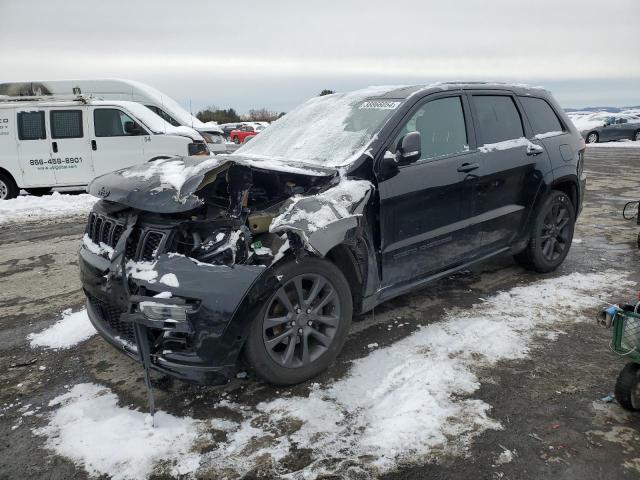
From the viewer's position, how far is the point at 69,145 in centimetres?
1020

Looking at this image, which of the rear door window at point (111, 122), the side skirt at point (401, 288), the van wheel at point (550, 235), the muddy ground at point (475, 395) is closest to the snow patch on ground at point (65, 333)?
the muddy ground at point (475, 395)

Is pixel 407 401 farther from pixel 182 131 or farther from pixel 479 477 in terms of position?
pixel 182 131

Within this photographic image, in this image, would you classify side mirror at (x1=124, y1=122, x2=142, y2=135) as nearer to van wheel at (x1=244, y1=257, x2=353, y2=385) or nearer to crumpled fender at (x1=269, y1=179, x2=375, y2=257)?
crumpled fender at (x1=269, y1=179, x2=375, y2=257)

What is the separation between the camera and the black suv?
8.76ft

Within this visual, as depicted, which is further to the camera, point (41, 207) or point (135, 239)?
point (41, 207)

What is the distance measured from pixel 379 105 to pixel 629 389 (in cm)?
245

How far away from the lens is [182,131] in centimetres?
1098

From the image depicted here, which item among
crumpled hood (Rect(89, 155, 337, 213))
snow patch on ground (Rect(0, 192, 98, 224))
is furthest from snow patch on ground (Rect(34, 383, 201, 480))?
snow patch on ground (Rect(0, 192, 98, 224))

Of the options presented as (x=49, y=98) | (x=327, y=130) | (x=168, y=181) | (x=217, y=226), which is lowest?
(x=217, y=226)

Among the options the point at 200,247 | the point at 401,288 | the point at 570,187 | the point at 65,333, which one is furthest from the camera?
the point at 570,187

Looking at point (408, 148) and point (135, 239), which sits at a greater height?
point (408, 148)

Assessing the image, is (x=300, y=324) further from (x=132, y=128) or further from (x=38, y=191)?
(x=38, y=191)

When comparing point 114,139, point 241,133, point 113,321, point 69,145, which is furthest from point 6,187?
point 241,133

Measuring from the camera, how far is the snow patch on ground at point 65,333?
3.75 m
